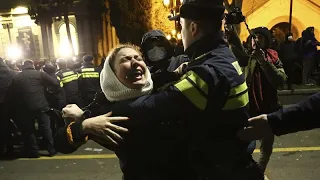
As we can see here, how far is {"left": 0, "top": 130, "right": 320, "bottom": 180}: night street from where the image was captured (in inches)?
187

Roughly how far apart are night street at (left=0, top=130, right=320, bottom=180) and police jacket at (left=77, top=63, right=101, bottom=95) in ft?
4.04

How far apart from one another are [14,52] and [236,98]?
2198 centimetres

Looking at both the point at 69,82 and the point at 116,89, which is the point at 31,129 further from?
the point at 116,89

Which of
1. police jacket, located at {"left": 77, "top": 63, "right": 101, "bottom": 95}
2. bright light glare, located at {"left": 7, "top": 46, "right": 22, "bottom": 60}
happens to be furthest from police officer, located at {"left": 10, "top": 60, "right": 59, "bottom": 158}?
bright light glare, located at {"left": 7, "top": 46, "right": 22, "bottom": 60}

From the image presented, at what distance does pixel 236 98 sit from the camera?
1.63 metres

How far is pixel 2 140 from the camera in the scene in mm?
6320

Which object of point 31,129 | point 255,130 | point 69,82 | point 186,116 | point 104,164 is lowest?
point 104,164

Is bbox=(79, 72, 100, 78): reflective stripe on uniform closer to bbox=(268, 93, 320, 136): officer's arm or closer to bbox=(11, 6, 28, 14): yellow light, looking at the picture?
bbox=(268, 93, 320, 136): officer's arm

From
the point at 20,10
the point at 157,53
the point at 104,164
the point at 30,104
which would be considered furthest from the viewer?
the point at 20,10

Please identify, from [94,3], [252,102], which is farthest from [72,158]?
[94,3]

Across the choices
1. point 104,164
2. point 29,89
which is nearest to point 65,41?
point 29,89

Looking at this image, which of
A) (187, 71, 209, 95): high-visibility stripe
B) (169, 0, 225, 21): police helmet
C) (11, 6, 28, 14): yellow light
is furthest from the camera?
(11, 6, 28, 14): yellow light

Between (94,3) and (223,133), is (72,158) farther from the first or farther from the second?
(94,3)

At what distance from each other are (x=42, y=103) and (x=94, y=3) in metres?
14.8
